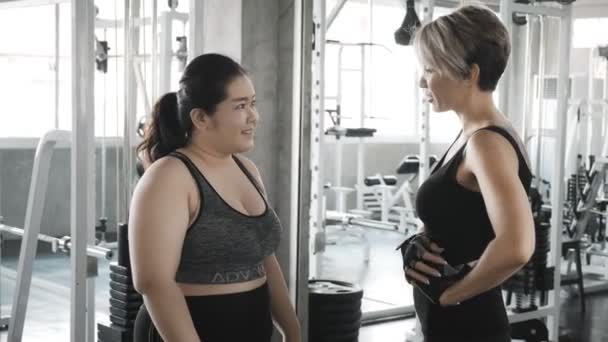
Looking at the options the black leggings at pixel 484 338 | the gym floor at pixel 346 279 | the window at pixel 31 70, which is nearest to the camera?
the black leggings at pixel 484 338

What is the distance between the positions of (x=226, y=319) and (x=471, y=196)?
1.86 ft

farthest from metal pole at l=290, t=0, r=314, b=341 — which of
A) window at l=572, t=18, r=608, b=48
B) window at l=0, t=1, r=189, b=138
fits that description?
window at l=572, t=18, r=608, b=48

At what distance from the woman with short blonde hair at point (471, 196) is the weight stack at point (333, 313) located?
1652 millimetres

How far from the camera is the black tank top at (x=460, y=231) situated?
1.42 metres

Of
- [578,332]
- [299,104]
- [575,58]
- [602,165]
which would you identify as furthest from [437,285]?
Answer: [575,58]

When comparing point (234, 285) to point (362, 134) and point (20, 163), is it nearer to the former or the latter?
Answer: point (362, 134)

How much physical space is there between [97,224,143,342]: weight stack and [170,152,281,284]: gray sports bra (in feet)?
3.09

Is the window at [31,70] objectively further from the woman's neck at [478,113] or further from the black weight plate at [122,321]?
the woman's neck at [478,113]

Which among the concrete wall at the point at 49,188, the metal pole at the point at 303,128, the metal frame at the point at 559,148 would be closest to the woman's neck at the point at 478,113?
the metal pole at the point at 303,128

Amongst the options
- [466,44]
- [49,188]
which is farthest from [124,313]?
[49,188]

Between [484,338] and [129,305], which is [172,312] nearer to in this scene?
[484,338]

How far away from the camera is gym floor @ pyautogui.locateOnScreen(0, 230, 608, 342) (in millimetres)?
4223

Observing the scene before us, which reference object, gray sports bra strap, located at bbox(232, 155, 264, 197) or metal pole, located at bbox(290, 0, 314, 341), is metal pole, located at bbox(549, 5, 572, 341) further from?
gray sports bra strap, located at bbox(232, 155, 264, 197)

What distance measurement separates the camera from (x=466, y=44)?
1404 mm
